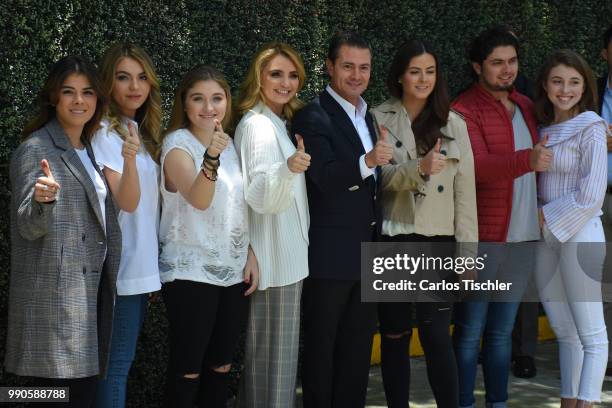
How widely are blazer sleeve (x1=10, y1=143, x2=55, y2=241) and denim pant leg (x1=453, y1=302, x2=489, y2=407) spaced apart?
2.41 metres

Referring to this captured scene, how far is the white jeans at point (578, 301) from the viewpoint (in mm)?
5074

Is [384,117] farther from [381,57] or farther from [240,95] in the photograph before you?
[381,57]

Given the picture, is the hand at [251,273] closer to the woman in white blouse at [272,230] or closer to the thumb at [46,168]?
the woman in white blouse at [272,230]

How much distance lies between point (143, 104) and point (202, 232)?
2.36 feet

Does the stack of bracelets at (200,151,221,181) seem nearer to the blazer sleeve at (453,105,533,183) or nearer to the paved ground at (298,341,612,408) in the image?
the blazer sleeve at (453,105,533,183)

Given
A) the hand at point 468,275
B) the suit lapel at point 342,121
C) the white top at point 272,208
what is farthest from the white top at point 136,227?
the hand at point 468,275

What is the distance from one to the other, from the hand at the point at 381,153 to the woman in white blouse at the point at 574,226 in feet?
A: 3.46

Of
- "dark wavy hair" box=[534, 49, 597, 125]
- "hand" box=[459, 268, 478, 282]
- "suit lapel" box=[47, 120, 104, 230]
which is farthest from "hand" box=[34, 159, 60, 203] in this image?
"dark wavy hair" box=[534, 49, 597, 125]

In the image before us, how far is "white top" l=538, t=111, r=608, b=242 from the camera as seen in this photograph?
5016 mm

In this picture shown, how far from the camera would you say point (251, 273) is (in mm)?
4527

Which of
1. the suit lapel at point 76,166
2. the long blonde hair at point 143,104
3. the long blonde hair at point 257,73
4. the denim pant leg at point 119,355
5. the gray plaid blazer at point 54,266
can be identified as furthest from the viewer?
the long blonde hair at point 257,73

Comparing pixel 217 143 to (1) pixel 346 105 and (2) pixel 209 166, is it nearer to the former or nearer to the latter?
(2) pixel 209 166

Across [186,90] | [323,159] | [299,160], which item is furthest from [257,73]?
[299,160]

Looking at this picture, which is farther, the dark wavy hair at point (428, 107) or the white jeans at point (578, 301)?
the white jeans at point (578, 301)
